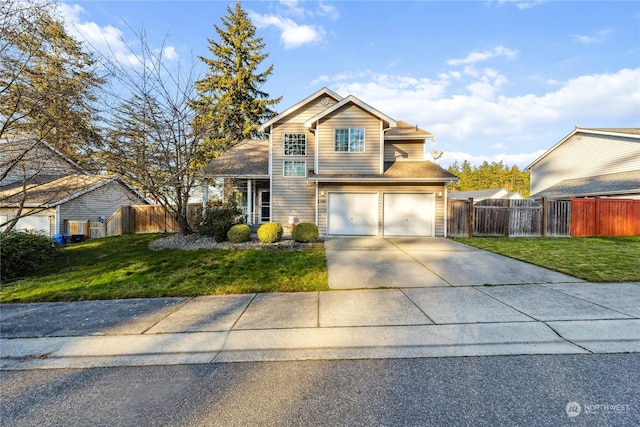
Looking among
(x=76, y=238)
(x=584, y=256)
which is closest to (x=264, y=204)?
(x=76, y=238)

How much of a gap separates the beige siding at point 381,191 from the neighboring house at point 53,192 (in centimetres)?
834

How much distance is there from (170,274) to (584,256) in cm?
1146

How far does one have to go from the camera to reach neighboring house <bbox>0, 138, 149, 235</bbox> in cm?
838

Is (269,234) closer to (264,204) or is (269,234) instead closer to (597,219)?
(264,204)

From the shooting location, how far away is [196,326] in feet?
13.7

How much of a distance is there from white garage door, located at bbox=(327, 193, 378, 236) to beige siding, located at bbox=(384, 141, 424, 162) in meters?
3.20

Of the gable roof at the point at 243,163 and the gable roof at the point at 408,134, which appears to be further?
the gable roof at the point at 408,134

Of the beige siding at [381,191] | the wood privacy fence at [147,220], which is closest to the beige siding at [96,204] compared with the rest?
the wood privacy fence at [147,220]

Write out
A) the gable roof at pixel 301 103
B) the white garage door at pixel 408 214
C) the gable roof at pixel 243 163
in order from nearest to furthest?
the white garage door at pixel 408 214
the gable roof at pixel 243 163
the gable roof at pixel 301 103

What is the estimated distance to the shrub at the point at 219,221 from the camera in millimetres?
10930

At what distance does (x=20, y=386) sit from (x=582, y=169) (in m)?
29.7

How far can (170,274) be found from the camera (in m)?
7.11

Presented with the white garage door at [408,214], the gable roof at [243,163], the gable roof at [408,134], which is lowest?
the white garage door at [408,214]

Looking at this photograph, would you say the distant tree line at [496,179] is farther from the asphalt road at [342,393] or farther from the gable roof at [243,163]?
the asphalt road at [342,393]
